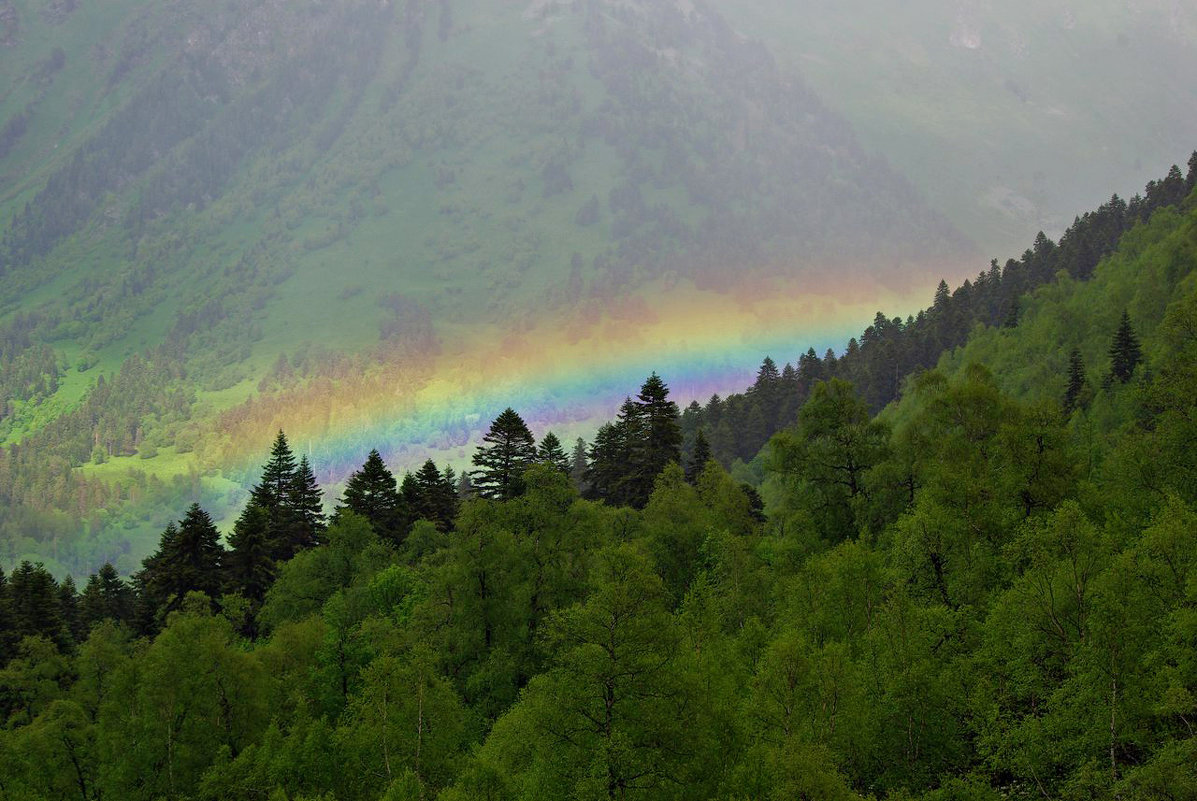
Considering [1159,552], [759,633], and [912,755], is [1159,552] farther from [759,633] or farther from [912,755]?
[759,633]

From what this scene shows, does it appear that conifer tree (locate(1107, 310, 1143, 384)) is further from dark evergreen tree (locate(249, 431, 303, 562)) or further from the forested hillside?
dark evergreen tree (locate(249, 431, 303, 562))

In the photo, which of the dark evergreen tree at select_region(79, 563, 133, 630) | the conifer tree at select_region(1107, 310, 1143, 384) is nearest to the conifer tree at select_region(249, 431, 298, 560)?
the dark evergreen tree at select_region(79, 563, 133, 630)

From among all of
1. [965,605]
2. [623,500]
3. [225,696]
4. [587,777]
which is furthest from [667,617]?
[623,500]

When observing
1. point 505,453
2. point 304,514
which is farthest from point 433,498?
point 505,453

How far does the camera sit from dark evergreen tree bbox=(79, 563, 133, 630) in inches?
4902

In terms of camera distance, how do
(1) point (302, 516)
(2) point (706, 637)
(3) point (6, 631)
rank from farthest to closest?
(1) point (302, 516) < (3) point (6, 631) < (2) point (706, 637)

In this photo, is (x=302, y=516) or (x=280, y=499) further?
(x=280, y=499)

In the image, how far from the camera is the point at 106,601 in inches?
5108

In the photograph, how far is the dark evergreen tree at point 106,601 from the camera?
124500mm

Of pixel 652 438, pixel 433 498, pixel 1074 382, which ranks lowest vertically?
pixel 1074 382

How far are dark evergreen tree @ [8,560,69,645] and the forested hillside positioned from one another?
43 centimetres

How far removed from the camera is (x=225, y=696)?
70.8m

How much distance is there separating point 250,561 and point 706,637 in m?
68.4

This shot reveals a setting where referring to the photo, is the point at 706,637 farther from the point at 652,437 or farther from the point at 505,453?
the point at 652,437
